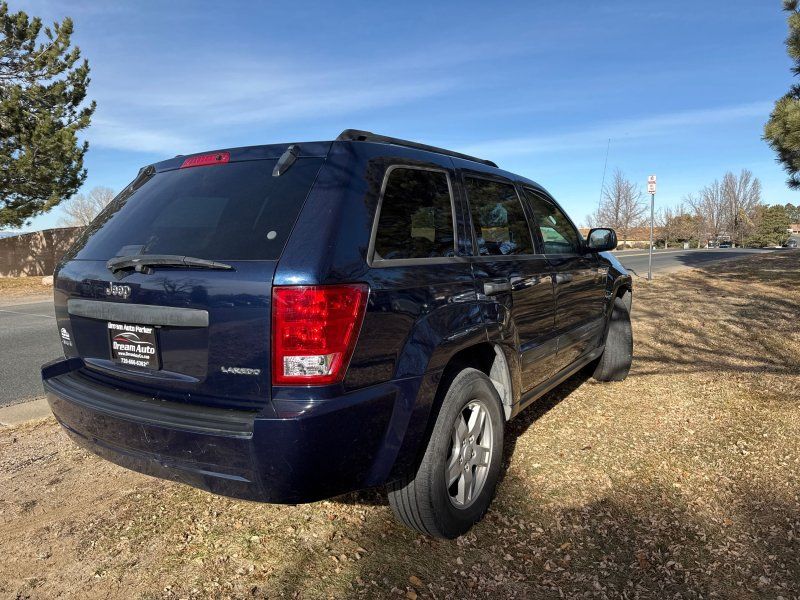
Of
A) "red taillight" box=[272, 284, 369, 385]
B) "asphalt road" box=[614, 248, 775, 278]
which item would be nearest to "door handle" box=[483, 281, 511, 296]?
"red taillight" box=[272, 284, 369, 385]

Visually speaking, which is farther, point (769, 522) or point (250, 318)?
point (769, 522)

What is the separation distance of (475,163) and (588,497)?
2.02m

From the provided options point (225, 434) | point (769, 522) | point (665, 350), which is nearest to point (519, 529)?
point (769, 522)

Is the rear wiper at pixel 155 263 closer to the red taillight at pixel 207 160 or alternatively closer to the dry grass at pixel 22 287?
the red taillight at pixel 207 160

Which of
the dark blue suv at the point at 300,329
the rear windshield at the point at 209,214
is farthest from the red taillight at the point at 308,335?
the rear windshield at the point at 209,214

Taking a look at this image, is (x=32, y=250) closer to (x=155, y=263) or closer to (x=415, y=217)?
(x=155, y=263)

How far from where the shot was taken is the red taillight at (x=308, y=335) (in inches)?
76.5

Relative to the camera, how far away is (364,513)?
2.88 metres

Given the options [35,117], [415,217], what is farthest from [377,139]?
[35,117]

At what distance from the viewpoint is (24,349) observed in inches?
280

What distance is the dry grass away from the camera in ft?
51.9

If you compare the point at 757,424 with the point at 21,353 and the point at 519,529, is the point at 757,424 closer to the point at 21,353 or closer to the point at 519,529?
the point at 519,529

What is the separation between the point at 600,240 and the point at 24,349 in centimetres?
712

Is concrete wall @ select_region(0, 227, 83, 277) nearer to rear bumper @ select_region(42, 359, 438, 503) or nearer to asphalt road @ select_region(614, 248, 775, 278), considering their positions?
asphalt road @ select_region(614, 248, 775, 278)
